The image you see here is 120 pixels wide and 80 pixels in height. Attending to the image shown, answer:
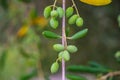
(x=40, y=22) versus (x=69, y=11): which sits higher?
(x=40, y=22)

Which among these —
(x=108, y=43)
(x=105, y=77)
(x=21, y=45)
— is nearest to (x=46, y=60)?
(x=108, y=43)

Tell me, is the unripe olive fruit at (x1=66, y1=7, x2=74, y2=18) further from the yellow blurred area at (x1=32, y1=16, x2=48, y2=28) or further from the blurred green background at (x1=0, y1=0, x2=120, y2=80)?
the yellow blurred area at (x1=32, y1=16, x2=48, y2=28)

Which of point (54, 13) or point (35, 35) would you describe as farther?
point (35, 35)

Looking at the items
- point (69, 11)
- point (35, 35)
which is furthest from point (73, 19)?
point (35, 35)

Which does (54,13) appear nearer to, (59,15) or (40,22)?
(59,15)

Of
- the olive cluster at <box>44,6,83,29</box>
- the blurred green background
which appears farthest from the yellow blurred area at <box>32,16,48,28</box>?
the olive cluster at <box>44,6,83,29</box>

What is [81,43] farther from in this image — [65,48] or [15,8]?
[65,48]

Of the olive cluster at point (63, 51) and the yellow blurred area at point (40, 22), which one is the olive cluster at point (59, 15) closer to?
the olive cluster at point (63, 51)

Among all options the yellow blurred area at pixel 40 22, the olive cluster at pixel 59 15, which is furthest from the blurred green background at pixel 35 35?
the olive cluster at pixel 59 15
